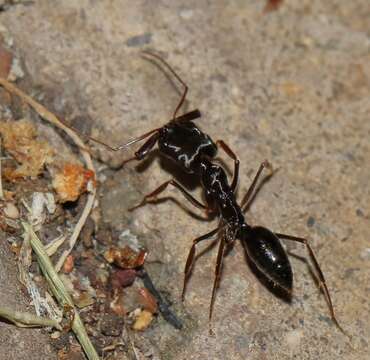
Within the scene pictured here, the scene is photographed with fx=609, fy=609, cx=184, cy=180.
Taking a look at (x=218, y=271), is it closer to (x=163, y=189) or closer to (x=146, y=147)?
(x=163, y=189)

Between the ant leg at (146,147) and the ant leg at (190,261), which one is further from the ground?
the ant leg at (146,147)

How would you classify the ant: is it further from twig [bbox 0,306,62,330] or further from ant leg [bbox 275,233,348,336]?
twig [bbox 0,306,62,330]

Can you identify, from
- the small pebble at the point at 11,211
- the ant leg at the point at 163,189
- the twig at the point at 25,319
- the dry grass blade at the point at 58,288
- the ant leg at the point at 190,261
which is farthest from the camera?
the ant leg at the point at 163,189

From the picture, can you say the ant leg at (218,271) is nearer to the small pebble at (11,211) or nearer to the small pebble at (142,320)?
the small pebble at (142,320)

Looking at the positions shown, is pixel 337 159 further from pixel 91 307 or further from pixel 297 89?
pixel 91 307

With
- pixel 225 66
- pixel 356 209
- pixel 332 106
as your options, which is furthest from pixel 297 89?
pixel 356 209

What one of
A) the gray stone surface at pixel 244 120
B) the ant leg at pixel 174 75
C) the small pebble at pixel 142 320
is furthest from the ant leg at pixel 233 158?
the small pebble at pixel 142 320
